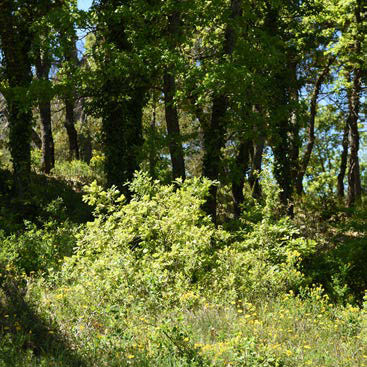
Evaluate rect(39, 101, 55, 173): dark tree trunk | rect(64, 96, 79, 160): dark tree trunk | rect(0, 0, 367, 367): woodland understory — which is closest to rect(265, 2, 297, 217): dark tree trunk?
rect(0, 0, 367, 367): woodland understory

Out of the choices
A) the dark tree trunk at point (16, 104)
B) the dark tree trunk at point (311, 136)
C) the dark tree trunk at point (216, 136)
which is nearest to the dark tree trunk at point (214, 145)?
the dark tree trunk at point (216, 136)

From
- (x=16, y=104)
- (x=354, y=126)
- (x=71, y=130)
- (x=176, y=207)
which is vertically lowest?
(x=176, y=207)

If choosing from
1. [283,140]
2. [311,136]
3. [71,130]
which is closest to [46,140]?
[71,130]

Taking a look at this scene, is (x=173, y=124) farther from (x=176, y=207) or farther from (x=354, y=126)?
(x=354, y=126)

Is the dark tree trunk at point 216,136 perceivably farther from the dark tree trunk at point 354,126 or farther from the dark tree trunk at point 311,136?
the dark tree trunk at point 354,126

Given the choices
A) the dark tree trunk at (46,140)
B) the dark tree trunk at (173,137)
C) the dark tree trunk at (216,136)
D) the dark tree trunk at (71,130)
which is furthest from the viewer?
the dark tree trunk at (71,130)

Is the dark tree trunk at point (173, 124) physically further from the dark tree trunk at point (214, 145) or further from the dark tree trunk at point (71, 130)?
the dark tree trunk at point (71, 130)

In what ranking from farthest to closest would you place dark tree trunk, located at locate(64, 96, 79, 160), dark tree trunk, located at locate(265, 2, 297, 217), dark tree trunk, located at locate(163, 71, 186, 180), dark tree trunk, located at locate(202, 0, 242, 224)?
1. dark tree trunk, located at locate(64, 96, 79, 160)
2. dark tree trunk, located at locate(265, 2, 297, 217)
3. dark tree trunk, located at locate(163, 71, 186, 180)
4. dark tree trunk, located at locate(202, 0, 242, 224)

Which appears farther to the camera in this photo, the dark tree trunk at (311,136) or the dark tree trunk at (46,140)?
the dark tree trunk at (311,136)

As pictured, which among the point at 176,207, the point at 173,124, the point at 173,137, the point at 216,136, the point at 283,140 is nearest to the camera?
the point at 176,207

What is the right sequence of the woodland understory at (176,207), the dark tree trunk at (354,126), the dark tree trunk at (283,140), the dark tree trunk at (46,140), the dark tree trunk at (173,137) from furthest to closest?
1. the dark tree trunk at (354,126)
2. the dark tree trunk at (46,140)
3. the dark tree trunk at (283,140)
4. the dark tree trunk at (173,137)
5. the woodland understory at (176,207)

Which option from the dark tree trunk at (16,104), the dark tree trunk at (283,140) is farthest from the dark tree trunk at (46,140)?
the dark tree trunk at (283,140)

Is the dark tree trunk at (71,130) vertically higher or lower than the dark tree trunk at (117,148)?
higher

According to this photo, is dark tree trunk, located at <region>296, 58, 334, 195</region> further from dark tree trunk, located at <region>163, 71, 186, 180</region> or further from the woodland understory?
dark tree trunk, located at <region>163, 71, 186, 180</region>
